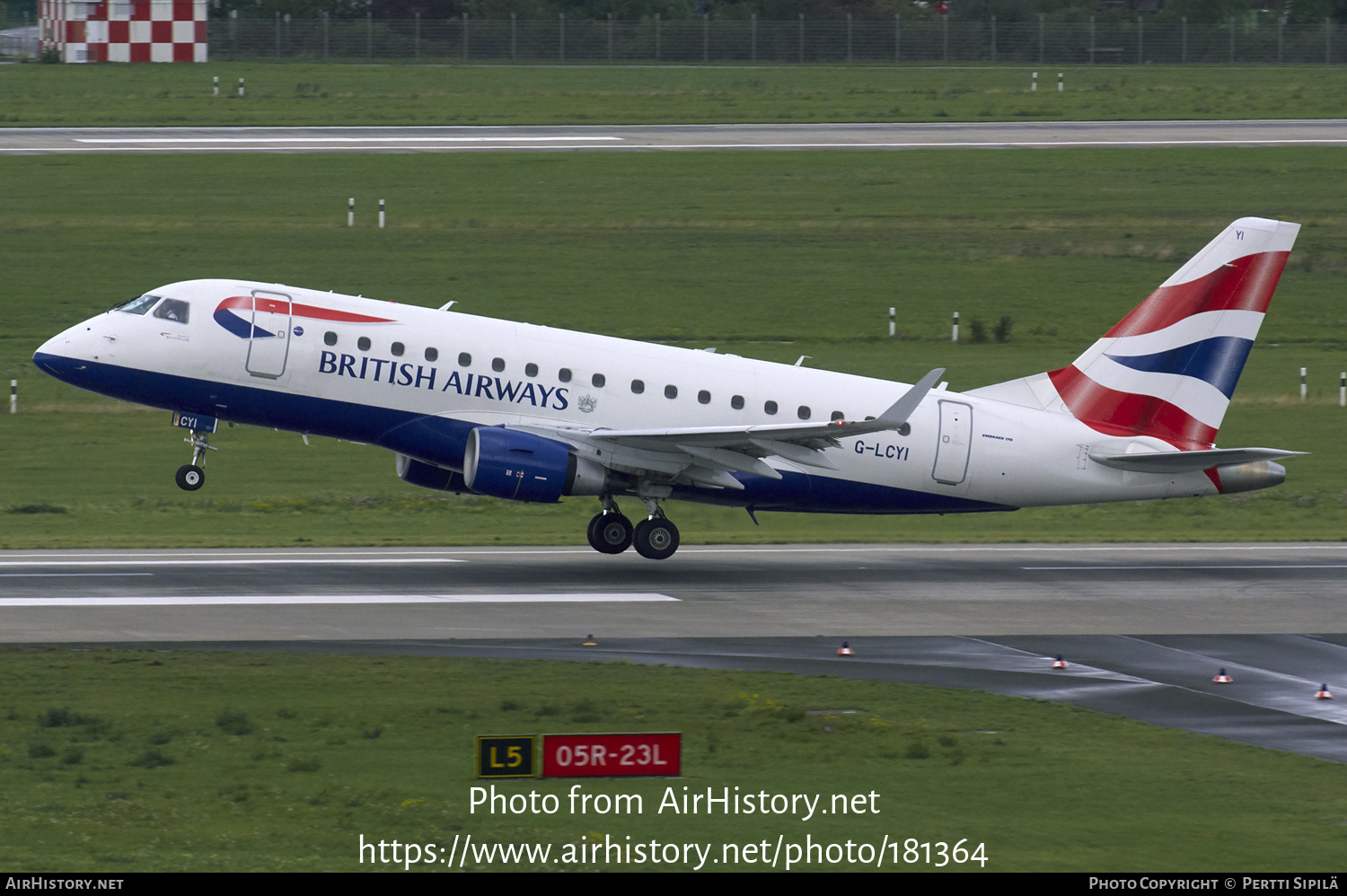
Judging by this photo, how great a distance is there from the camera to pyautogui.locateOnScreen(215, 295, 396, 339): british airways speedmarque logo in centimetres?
2928

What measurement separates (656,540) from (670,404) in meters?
2.44

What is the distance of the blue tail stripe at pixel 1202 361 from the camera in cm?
3219

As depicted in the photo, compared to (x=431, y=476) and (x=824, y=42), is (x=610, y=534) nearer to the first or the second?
(x=431, y=476)

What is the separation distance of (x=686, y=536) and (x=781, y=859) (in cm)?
2109

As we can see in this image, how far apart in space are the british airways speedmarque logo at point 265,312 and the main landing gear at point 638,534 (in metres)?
5.18

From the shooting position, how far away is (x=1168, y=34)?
9731cm

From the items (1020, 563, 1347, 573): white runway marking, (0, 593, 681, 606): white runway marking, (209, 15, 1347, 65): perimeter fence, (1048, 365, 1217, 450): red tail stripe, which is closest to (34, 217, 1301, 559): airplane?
(1048, 365, 1217, 450): red tail stripe

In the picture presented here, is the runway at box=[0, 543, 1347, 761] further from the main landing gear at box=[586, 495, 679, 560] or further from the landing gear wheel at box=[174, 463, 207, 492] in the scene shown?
the landing gear wheel at box=[174, 463, 207, 492]

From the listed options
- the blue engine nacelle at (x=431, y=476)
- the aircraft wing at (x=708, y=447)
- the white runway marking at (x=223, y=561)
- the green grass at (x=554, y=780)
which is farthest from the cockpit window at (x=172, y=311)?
the green grass at (x=554, y=780)

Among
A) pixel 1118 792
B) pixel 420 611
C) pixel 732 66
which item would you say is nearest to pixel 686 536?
pixel 420 611

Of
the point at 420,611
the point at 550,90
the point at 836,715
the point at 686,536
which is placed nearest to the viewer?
the point at 836,715

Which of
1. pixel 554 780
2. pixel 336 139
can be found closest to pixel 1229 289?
pixel 554 780

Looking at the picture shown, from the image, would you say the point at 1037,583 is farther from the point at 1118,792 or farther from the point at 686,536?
the point at 1118,792

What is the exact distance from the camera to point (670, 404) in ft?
99.9
